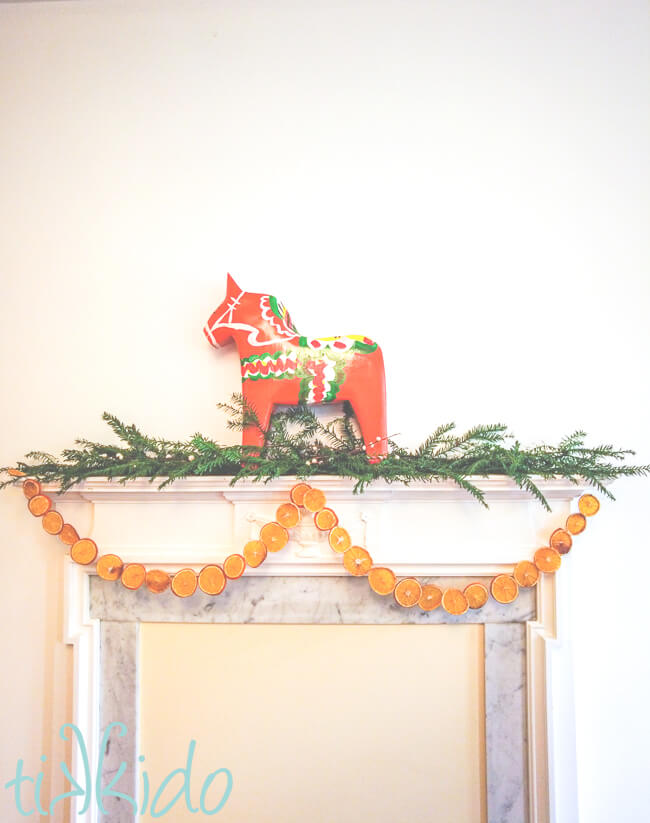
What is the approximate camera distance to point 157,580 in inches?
50.6

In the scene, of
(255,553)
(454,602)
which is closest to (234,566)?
(255,553)

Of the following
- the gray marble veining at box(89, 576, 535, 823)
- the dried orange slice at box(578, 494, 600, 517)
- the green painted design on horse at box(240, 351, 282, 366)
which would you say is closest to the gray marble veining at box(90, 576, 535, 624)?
the gray marble veining at box(89, 576, 535, 823)

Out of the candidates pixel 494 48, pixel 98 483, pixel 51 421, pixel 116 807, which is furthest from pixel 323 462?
pixel 494 48

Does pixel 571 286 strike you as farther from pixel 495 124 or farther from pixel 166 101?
pixel 166 101

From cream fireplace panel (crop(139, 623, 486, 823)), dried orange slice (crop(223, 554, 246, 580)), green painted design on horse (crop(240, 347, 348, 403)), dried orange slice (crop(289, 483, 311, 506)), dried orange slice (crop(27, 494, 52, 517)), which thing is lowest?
cream fireplace panel (crop(139, 623, 486, 823))

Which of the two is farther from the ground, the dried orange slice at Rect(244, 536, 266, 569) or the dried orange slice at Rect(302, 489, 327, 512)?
the dried orange slice at Rect(302, 489, 327, 512)

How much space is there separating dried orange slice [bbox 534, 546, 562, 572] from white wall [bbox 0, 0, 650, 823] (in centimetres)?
14

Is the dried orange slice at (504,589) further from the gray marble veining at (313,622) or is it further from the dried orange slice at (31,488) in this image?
the dried orange slice at (31,488)

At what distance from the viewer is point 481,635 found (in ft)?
4.29

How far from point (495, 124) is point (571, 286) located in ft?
1.48

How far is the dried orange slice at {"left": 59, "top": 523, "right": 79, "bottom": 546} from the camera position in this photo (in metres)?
1.32

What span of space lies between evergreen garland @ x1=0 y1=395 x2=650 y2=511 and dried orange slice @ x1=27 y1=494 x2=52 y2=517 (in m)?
0.04

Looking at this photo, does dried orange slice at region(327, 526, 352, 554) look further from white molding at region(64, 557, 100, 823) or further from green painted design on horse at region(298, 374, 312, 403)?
white molding at region(64, 557, 100, 823)

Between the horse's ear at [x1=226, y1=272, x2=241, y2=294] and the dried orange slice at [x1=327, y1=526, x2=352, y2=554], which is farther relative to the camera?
the horse's ear at [x1=226, y1=272, x2=241, y2=294]
